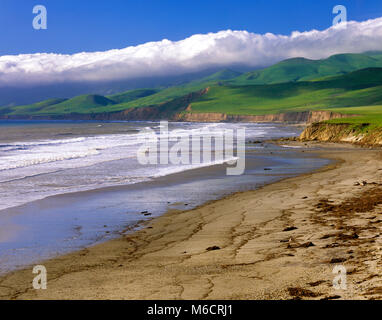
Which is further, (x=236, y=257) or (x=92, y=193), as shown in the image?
(x=92, y=193)

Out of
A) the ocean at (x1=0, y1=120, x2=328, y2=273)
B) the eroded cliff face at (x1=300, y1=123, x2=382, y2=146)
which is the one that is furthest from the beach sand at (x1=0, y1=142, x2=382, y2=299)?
the eroded cliff face at (x1=300, y1=123, x2=382, y2=146)

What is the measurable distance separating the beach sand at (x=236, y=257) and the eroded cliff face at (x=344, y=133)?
3190 centimetres

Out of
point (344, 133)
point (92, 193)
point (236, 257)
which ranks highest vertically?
point (344, 133)

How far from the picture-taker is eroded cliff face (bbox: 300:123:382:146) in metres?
47.4

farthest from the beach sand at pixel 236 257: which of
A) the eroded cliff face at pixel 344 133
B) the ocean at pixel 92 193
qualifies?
the eroded cliff face at pixel 344 133

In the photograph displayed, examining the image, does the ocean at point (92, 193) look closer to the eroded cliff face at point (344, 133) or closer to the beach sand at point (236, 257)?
the beach sand at point (236, 257)

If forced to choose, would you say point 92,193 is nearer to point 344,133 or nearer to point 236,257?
point 236,257

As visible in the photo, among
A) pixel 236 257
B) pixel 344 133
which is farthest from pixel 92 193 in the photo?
pixel 344 133

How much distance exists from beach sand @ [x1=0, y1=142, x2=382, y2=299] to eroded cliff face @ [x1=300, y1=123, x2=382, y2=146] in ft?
105

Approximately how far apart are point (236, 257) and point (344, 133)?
153ft

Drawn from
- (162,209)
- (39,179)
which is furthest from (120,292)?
(39,179)

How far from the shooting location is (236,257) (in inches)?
417

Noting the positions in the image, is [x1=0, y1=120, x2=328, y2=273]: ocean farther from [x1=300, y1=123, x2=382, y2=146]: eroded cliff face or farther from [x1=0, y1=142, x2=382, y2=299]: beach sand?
[x1=300, y1=123, x2=382, y2=146]: eroded cliff face
